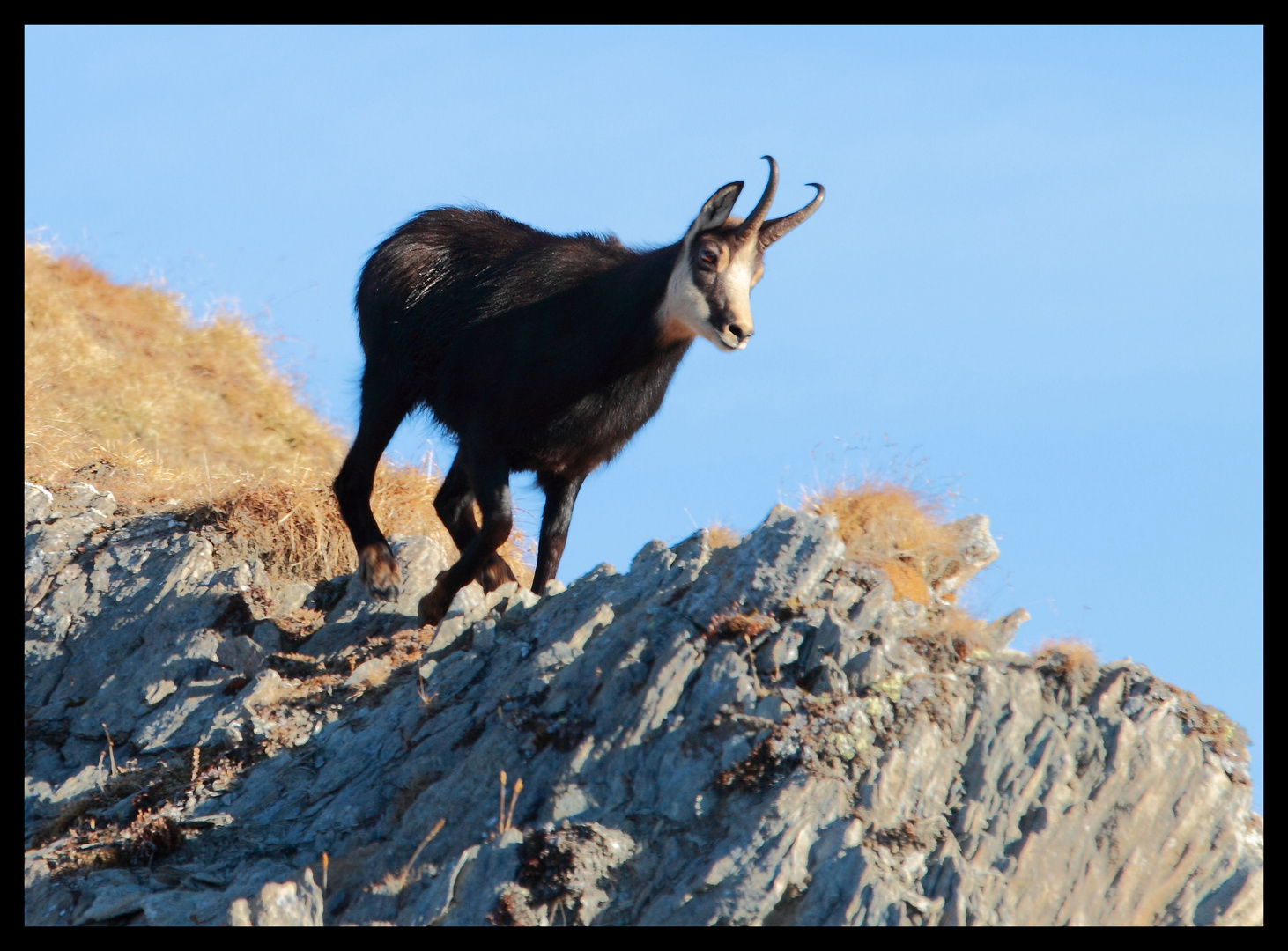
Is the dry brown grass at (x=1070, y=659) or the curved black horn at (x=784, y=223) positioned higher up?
the curved black horn at (x=784, y=223)

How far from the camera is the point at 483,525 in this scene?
7750 mm

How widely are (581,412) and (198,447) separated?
433 inches

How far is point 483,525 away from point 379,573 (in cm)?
129

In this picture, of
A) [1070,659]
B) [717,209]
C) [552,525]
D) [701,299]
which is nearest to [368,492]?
[552,525]

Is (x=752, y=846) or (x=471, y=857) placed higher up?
(x=752, y=846)

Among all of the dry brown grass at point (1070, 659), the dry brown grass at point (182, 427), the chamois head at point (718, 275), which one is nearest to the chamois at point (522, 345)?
the chamois head at point (718, 275)

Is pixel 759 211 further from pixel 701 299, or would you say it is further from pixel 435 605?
pixel 435 605

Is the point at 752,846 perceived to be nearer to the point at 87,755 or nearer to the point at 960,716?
the point at 960,716

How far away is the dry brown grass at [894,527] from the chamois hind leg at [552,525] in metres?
1.89

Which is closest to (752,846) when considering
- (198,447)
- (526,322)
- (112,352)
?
(526,322)

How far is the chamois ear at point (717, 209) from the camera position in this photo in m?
7.70

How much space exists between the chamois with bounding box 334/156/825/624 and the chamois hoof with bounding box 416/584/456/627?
0.01 m

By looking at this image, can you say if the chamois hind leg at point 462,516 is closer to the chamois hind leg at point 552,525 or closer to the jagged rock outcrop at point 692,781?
the chamois hind leg at point 552,525

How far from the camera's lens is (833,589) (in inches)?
260
